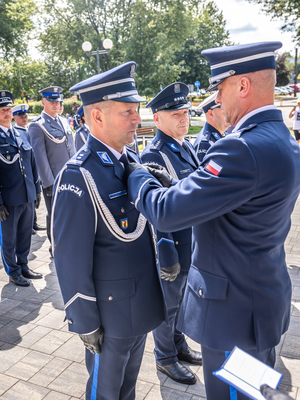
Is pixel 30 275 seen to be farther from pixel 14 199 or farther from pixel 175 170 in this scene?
pixel 175 170

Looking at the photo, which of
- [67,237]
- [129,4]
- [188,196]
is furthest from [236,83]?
[129,4]

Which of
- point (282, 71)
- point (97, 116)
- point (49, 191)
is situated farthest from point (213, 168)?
point (282, 71)

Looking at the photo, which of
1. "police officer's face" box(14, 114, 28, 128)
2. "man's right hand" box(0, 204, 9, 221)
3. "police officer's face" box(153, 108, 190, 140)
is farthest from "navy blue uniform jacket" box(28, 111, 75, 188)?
"police officer's face" box(153, 108, 190, 140)

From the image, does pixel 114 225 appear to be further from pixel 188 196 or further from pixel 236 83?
pixel 236 83

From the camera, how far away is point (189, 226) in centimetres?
181

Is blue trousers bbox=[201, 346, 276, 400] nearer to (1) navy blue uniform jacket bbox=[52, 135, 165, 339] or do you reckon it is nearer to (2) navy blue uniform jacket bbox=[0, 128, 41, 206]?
(1) navy blue uniform jacket bbox=[52, 135, 165, 339]

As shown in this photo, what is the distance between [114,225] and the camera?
209 cm

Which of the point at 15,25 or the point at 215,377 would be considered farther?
the point at 15,25

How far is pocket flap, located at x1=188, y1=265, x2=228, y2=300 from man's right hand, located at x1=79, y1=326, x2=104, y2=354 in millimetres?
588

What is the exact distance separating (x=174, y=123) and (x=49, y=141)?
9.66 ft

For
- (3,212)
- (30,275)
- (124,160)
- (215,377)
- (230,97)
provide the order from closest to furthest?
1. (230,97)
2. (215,377)
3. (124,160)
4. (3,212)
5. (30,275)

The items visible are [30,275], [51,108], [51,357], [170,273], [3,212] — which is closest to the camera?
[170,273]

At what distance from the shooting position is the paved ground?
117 inches

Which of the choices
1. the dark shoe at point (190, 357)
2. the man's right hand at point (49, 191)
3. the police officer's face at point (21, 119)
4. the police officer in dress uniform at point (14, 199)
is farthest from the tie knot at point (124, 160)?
the police officer's face at point (21, 119)
